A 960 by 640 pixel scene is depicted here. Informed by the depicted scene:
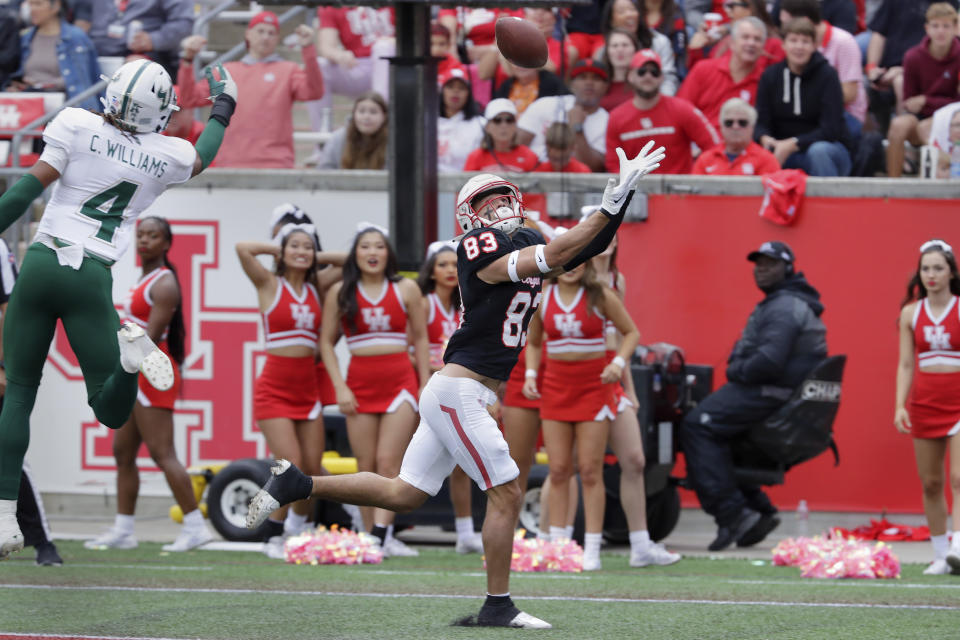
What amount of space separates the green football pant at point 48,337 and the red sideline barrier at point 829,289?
20.0 ft

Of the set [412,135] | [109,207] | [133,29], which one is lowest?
[109,207]

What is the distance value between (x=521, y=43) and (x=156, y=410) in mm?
3693

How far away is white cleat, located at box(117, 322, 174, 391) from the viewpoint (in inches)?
261

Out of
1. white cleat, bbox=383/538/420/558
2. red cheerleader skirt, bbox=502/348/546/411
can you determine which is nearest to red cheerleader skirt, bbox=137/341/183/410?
white cleat, bbox=383/538/420/558

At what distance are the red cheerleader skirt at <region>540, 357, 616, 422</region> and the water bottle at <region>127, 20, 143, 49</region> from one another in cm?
663

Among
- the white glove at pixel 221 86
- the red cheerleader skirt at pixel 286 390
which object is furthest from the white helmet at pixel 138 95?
the red cheerleader skirt at pixel 286 390

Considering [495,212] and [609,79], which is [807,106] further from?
[495,212]

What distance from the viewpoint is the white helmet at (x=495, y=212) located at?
6715mm

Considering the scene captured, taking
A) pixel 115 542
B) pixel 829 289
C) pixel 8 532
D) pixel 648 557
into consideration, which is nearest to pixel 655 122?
pixel 829 289

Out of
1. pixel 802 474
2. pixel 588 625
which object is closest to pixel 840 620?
pixel 588 625

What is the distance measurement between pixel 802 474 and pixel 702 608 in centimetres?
501

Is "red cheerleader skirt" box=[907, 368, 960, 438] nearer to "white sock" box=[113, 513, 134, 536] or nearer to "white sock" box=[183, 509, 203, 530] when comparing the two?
"white sock" box=[183, 509, 203, 530]

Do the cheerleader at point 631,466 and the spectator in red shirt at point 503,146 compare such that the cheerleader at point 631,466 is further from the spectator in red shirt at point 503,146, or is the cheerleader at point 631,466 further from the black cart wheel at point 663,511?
the spectator in red shirt at point 503,146

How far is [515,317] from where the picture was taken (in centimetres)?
671
